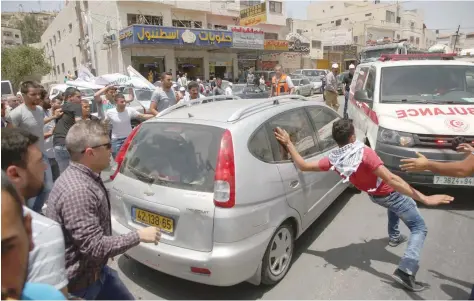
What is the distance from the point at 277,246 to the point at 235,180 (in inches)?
33.1

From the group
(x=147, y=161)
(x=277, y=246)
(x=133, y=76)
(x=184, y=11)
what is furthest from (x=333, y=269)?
(x=184, y=11)

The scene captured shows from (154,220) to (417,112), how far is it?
3892 mm

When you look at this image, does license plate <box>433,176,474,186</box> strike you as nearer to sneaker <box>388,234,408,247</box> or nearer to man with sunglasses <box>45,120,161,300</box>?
sneaker <box>388,234,408,247</box>

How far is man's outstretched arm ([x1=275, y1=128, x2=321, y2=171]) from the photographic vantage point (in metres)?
2.92

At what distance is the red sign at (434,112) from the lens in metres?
4.36

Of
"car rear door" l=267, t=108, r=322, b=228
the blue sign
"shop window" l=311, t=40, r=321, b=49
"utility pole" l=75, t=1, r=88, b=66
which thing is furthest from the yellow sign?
"car rear door" l=267, t=108, r=322, b=228

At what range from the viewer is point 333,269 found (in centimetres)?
312

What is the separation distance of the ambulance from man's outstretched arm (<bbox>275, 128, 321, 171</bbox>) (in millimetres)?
1583

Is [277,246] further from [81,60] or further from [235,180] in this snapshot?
[81,60]

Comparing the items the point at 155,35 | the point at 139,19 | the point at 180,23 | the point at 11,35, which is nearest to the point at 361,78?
the point at 155,35

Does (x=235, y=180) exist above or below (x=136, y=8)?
below

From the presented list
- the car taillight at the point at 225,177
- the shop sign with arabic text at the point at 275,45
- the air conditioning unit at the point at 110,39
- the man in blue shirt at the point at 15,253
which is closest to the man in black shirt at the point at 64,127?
the car taillight at the point at 225,177

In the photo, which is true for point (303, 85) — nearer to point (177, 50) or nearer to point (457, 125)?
point (177, 50)

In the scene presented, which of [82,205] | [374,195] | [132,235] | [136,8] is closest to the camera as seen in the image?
[82,205]
